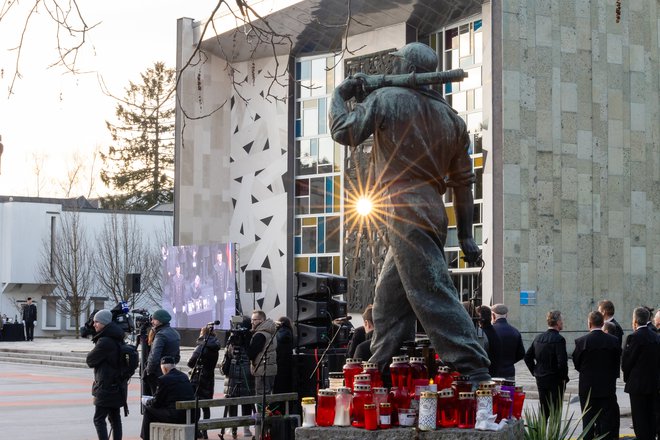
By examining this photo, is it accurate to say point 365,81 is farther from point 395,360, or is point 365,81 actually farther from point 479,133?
point 479,133

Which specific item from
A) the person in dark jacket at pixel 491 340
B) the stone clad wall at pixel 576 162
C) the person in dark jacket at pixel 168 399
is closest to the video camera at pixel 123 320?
the person in dark jacket at pixel 168 399

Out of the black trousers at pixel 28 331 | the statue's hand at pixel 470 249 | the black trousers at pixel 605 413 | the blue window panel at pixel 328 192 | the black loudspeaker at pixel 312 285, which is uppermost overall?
the blue window panel at pixel 328 192

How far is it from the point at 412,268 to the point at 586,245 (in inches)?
1121

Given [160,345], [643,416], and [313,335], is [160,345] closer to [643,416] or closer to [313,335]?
[313,335]

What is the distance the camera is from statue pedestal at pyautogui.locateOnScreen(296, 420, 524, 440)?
22.7 feet

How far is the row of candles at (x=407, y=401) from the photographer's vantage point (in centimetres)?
706

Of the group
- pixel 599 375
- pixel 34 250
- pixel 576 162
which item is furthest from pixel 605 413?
pixel 34 250

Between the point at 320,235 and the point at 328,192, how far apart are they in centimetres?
176

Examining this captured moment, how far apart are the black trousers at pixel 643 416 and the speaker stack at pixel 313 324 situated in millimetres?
4034

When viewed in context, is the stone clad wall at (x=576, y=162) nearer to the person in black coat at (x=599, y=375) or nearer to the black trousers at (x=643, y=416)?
the black trousers at (x=643, y=416)

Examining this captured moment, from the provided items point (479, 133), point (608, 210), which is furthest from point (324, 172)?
point (608, 210)

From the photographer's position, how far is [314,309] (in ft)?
50.7

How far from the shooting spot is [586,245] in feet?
115

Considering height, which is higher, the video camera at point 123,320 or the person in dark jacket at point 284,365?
the video camera at point 123,320
